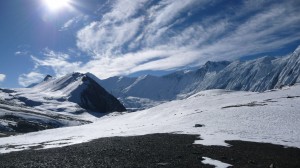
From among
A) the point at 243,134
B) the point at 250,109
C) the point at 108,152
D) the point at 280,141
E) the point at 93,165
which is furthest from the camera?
the point at 250,109

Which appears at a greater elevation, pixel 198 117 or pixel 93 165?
pixel 198 117

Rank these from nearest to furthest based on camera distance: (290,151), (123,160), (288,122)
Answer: (123,160)
(290,151)
(288,122)

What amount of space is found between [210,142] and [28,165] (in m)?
19.8

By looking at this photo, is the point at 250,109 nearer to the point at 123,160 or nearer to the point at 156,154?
the point at 156,154

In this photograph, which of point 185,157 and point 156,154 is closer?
point 185,157

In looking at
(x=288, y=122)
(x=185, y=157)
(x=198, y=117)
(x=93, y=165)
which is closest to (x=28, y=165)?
(x=93, y=165)

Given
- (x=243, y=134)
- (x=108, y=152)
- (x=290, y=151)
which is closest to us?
(x=290, y=151)

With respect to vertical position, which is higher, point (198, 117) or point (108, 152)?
point (198, 117)

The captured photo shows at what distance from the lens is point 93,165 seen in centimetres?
2680

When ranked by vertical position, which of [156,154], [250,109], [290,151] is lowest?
[290,151]

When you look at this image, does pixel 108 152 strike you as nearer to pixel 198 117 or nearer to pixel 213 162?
pixel 213 162

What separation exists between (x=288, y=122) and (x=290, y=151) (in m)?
16.9

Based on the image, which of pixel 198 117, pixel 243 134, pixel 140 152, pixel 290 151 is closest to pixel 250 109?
pixel 198 117

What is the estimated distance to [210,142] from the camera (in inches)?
1476
